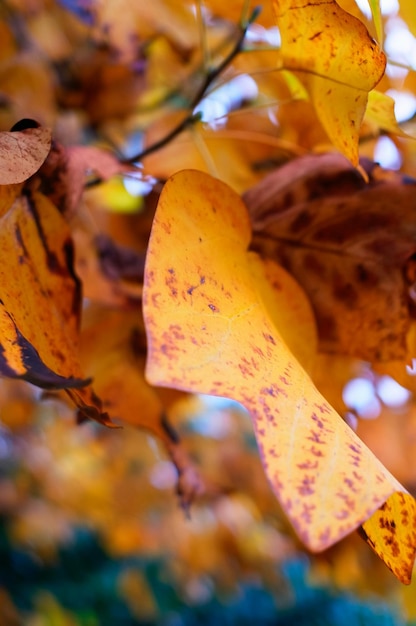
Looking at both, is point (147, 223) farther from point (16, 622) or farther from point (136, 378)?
point (16, 622)

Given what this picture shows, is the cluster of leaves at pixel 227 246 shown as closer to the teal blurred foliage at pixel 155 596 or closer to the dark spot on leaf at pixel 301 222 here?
the dark spot on leaf at pixel 301 222

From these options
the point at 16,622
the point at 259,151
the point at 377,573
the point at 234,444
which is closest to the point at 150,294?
the point at 259,151

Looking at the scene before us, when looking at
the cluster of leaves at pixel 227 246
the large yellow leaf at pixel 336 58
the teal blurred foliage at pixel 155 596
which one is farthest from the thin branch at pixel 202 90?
the teal blurred foliage at pixel 155 596

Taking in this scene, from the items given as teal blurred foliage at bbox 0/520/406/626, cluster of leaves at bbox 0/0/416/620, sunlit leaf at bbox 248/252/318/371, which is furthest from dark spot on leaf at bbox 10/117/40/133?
teal blurred foliage at bbox 0/520/406/626

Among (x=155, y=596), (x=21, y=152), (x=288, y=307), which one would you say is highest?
(x=21, y=152)

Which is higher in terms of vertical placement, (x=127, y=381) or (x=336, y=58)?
(x=336, y=58)

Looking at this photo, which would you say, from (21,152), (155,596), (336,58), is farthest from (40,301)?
(155,596)

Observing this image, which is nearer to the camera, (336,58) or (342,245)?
(336,58)

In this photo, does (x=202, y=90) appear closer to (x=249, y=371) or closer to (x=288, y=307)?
(x=288, y=307)
